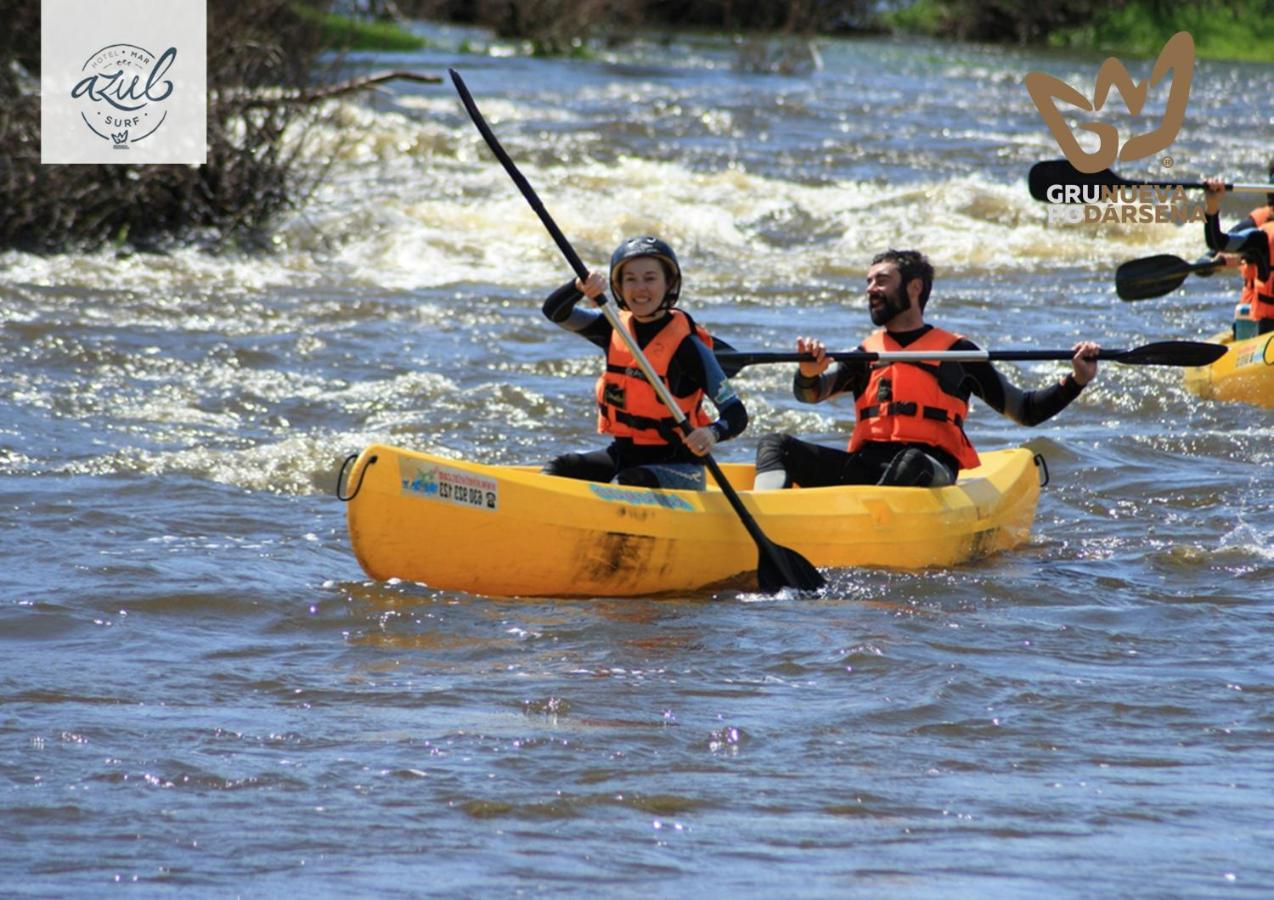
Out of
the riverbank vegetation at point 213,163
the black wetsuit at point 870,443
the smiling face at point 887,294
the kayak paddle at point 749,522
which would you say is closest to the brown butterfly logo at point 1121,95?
the riverbank vegetation at point 213,163

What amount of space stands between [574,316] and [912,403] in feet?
3.68

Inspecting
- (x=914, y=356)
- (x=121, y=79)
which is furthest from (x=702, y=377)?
(x=121, y=79)

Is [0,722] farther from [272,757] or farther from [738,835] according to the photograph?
[738,835]

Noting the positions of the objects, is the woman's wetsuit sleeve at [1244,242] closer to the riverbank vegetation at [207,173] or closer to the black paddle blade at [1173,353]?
the black paddle blade at [1173,353]

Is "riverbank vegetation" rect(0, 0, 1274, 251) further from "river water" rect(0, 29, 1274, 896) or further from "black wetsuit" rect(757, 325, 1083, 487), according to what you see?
"black wetsuit" rect(757, 325, 1083, 487)

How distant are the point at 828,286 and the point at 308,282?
3.09 m

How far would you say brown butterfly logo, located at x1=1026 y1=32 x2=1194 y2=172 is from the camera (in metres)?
16.2

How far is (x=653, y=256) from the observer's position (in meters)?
5.21

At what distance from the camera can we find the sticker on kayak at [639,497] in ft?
16.6

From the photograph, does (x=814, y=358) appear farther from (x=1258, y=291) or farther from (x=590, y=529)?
(x=1258, y=291)

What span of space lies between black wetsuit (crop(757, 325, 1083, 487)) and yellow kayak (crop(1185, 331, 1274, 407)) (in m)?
2.42

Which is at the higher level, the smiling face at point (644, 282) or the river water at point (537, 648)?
the smiling face at point (644, 282)

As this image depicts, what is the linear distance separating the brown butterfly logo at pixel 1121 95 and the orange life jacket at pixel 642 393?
841 cm

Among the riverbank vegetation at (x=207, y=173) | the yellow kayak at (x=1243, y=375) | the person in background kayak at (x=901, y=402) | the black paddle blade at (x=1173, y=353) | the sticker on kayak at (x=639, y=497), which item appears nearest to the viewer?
the sticker on kayak at (x=639, y=497)
